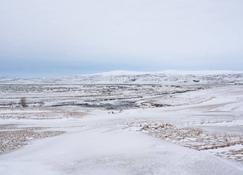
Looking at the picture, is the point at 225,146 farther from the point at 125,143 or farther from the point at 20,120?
the point at 20,120

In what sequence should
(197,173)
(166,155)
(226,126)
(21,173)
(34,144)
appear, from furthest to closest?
(226,126), (34,144), (166,155), (21,173), (197,173)

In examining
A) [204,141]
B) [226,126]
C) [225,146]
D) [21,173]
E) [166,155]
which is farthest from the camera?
[226,126]

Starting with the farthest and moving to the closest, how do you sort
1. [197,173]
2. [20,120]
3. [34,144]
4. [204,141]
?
1. [20,120]
2. [34,144]
3. [204,141]
4. [197,173]

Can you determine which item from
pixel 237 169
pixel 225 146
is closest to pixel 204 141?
pixel 225 146

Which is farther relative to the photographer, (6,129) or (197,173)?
(6,129)

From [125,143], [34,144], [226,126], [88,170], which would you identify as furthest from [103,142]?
[226,126]

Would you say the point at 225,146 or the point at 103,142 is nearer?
the point at 225,146

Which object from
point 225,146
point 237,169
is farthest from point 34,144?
point 237,169

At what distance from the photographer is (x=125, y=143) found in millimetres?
16531

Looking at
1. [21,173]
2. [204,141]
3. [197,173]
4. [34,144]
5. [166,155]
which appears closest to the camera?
[197,173]

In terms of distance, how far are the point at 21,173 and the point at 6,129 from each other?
14896 mm

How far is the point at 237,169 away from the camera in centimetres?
1102

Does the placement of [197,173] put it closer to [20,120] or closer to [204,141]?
[204,141]

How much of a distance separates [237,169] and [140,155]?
3738 mm
